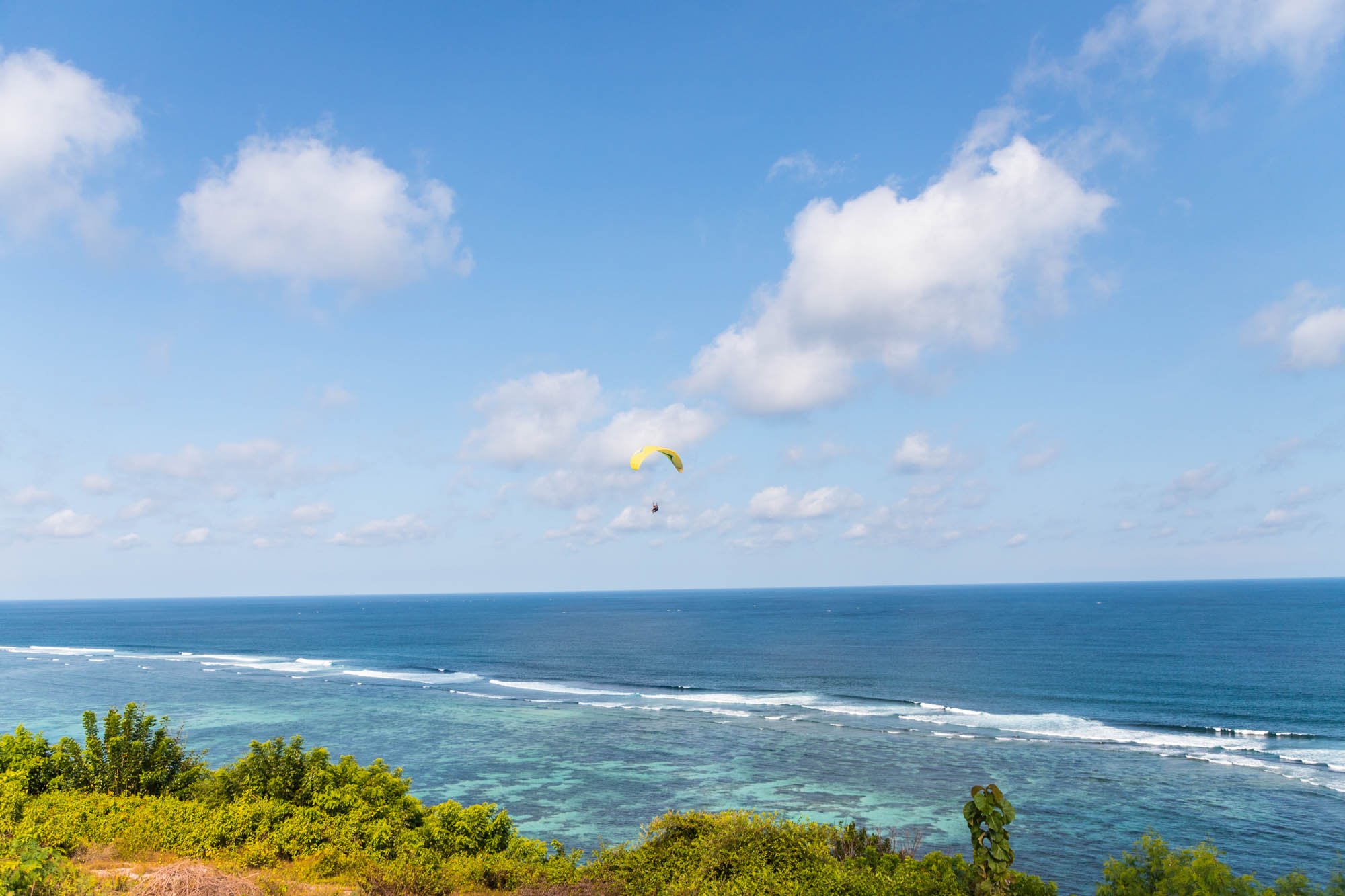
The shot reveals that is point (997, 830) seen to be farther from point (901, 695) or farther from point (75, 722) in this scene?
point (75, 722)

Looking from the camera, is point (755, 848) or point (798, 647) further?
point (798, 647)

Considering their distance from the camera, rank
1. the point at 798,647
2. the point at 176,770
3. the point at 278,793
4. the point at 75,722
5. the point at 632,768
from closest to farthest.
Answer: the point at 278,793 → the point at 176,770 → the point at 632,768 → the point at 75,722 → the point at 798,647

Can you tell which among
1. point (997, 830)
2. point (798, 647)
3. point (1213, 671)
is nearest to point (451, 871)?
point (997, 830)

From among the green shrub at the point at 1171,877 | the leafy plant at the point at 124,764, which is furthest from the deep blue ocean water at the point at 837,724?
the leafy plant at the point at 124,764

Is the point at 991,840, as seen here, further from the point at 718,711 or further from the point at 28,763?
the point at 718,711

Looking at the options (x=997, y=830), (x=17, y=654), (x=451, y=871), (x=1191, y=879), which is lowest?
(x=17, y=654)

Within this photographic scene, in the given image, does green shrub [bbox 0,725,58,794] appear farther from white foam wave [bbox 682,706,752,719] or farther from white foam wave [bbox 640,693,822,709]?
white foam wave [bbox 640,693,822,709]

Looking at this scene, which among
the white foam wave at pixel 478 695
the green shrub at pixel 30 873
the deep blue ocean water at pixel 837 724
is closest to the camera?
the green shrub at pixel 30 873

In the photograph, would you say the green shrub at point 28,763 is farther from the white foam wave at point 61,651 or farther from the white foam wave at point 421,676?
the white foam wave at point 61,651
